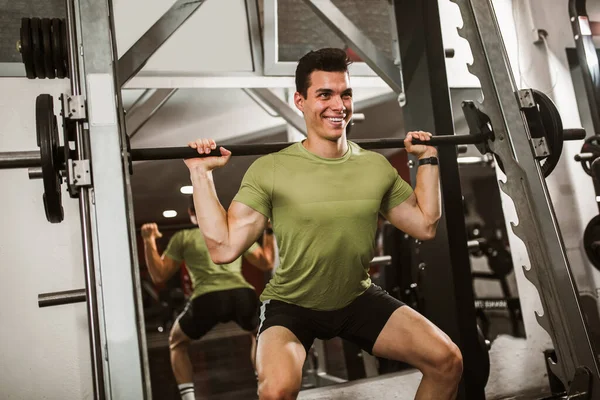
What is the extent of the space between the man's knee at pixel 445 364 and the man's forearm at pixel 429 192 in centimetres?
47

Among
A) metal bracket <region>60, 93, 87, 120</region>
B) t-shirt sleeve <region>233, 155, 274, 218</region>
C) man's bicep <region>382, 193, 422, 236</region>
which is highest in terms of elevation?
metal bracket <region>60, 93, 87, 120</region>

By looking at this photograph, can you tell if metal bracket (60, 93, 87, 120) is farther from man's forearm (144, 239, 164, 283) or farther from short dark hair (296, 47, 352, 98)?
man's forearm (144, 239, 164, 283)

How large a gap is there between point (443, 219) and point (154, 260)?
77.5 inches

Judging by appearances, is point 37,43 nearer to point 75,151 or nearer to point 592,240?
point 75,151

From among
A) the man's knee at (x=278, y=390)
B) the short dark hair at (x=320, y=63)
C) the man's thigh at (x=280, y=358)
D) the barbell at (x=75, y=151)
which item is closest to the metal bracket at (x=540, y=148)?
the barbell at (x=75, y=151)

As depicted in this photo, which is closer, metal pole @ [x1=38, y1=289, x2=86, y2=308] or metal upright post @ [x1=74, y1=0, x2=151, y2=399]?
metal upright post @ [x1=74, y1=0, x2=151, y2=399]

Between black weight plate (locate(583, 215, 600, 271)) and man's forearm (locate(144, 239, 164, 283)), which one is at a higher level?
man's forearm (locate(144, 239, 164, 283))

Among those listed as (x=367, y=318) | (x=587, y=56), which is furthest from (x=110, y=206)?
(x=587, y=56)

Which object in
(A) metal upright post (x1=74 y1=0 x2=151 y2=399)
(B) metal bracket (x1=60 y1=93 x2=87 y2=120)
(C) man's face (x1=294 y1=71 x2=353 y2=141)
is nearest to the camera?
(A) metal upright post (x1=74 y1=0 x2=151 y2=399)

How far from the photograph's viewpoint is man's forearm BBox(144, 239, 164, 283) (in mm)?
3457

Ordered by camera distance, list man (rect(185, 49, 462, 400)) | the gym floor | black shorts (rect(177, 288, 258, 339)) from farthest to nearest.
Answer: the gym floor
black shorts (rect(177, 288, 258, 339))
man (rect(185, 49, 462, 400))

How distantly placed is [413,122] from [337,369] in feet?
9.42

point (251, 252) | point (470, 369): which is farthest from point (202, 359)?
point (470, 369)

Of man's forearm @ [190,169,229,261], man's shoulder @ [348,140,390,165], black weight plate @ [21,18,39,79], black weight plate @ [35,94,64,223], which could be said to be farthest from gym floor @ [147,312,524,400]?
black weight plate @ [21,18,39,79]
